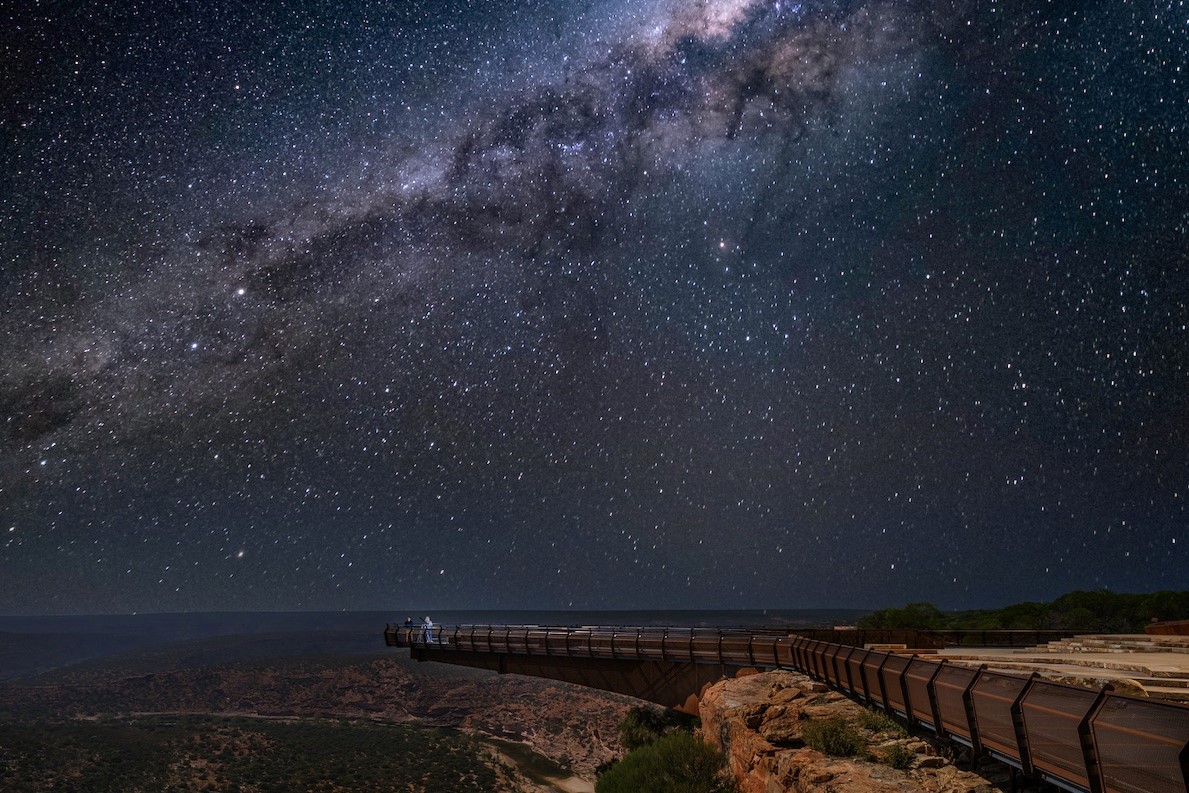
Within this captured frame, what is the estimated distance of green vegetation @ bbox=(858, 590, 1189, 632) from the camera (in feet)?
147

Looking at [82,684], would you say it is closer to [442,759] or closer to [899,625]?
[442,759]

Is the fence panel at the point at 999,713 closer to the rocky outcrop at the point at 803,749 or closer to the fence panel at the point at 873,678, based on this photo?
the rocky outcrop at the point at 803,749

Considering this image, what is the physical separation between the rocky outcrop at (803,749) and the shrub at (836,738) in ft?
0.46

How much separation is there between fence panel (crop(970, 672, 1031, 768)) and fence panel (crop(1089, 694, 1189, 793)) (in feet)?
4.95

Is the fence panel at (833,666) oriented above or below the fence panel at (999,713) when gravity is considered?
below

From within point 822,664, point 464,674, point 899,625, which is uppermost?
point 822,664

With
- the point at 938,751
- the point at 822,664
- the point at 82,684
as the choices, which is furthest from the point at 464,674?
the point at 938,751

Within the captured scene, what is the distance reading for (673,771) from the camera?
19797 millimetres

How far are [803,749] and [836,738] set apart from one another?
0.81 m

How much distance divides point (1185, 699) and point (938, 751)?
3261mm

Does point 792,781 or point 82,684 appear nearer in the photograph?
point 792,781

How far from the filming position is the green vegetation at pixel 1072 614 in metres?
44.9

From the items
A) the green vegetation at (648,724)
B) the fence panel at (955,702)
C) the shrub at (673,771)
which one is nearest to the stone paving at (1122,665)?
the fence panel at (955,702)

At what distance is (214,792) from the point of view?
3866cm
